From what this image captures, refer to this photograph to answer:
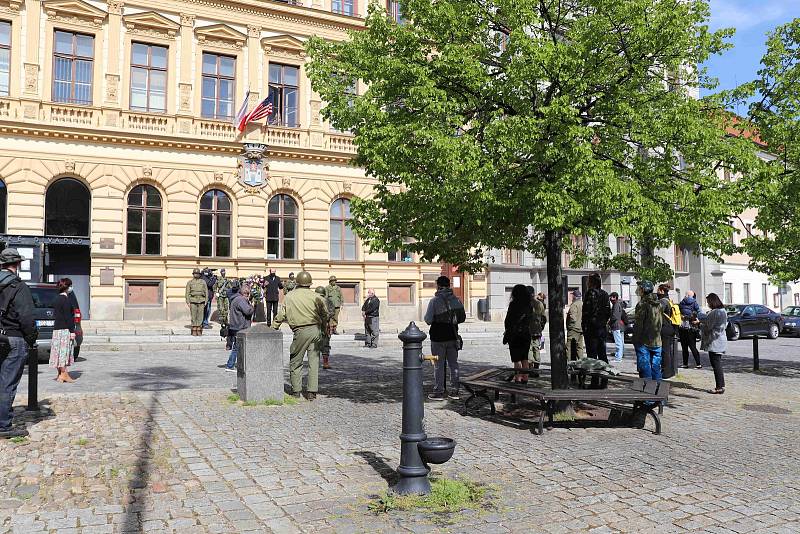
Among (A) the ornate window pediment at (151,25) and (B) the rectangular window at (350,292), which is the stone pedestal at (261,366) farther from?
(A) the ornate window pediment at (151,25)

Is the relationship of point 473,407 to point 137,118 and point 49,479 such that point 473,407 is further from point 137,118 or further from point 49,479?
point 137,118

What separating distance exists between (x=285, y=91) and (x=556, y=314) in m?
21.9

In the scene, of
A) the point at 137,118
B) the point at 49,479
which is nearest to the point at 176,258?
the point at 137,118

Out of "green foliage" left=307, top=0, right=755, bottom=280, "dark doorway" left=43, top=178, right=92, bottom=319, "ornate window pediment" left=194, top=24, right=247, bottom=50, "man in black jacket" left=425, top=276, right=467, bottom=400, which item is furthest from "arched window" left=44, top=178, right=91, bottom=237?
"man in black jacket" left=425, top=276, right=467, bottom=400

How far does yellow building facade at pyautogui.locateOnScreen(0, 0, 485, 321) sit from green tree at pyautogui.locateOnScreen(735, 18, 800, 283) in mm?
14888

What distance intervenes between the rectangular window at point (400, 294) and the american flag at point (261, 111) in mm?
9057

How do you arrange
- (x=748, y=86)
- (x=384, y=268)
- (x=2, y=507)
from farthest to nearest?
(x=384, y=268) < (x=748, y=86) < (x=2, y=507)

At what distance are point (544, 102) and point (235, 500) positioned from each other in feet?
19.4

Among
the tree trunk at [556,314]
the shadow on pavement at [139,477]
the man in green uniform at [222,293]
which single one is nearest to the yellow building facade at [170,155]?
the man in green uniform at [222,293]

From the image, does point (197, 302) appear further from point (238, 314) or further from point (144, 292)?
point (238, 314)

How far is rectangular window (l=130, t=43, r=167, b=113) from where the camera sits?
979 inches

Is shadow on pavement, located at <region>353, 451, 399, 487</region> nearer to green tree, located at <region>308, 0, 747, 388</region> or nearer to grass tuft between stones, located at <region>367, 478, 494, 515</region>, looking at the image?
grass tuft between stones, located at <region>367, 478, 494, 515</region>

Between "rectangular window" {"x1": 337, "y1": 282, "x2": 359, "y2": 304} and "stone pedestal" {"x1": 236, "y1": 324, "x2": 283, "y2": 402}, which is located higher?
"rectangular window" {"x1": 337, "y1": 282, "x2": 359, "y2": 304}

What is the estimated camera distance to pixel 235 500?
199 inches
